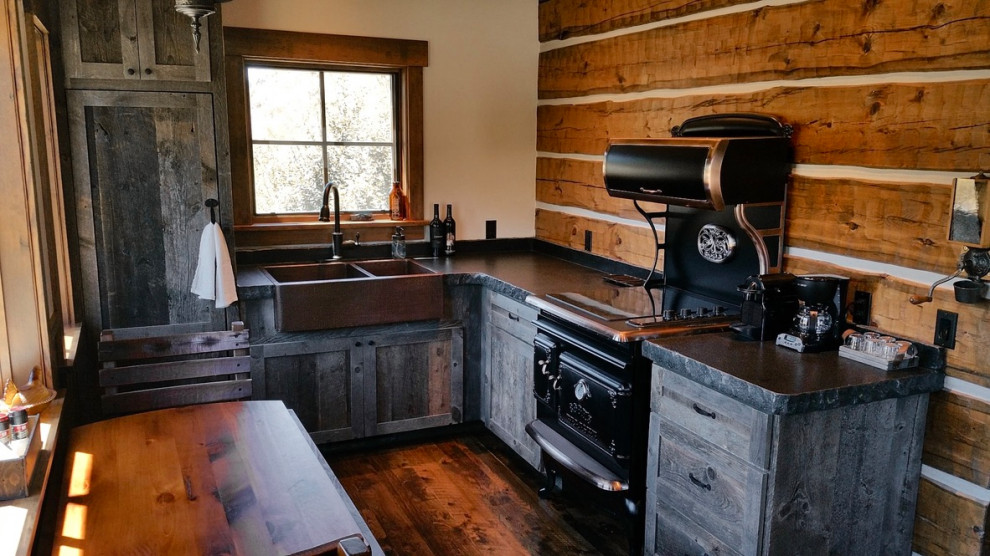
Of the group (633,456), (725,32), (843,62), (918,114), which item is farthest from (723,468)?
(725,32)

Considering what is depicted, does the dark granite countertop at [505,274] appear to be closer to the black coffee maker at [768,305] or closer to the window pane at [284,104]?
the window pane at [284,104]

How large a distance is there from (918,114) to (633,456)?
1395mm

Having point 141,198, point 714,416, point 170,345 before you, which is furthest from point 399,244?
point 714,416

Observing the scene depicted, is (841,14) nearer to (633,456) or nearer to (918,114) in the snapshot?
(918,114)

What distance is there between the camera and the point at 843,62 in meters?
2.49

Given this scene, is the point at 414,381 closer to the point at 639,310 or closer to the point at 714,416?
the point at 639,310

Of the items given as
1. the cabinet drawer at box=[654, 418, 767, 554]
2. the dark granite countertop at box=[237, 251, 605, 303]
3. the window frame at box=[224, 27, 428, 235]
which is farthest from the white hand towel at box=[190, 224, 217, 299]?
the cabinet drawer at box=[654, 418, 767, 554]

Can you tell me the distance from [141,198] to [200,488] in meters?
1.78

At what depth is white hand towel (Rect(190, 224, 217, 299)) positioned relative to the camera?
Result: 3197 mm

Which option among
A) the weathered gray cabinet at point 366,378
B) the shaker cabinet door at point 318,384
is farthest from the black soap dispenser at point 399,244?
the shaker cabinet door at point 318,384

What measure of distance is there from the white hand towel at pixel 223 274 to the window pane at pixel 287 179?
29.3 inches

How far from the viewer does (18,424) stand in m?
1.82

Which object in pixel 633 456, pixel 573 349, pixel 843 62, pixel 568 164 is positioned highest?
pixel 843 62

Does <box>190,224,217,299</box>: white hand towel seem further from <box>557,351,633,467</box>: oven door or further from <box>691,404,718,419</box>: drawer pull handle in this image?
<box>691,404,718,419</box>: drawer pull handle
